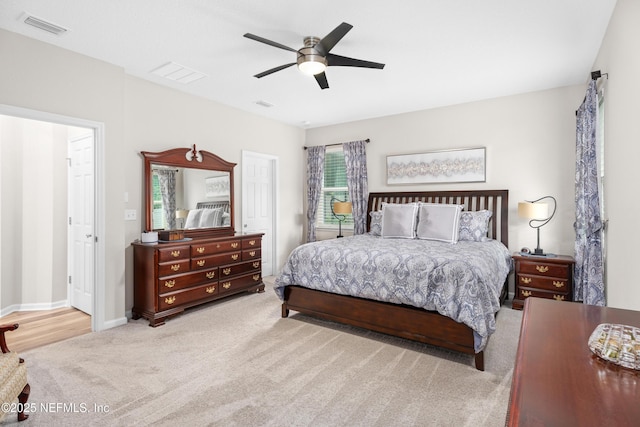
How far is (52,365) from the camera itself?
2682mm

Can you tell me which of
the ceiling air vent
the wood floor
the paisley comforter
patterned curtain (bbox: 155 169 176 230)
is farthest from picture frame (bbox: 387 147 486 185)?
the wood floor

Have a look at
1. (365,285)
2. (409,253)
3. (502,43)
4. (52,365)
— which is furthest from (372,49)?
(52,365)

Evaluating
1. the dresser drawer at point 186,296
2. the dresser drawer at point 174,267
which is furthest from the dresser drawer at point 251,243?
the dresser drawer at point 174,267

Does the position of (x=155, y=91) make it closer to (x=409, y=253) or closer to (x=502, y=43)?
(x=409, y=253)

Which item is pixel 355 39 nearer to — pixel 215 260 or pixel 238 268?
pixel 215 260

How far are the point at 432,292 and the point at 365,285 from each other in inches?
24.8

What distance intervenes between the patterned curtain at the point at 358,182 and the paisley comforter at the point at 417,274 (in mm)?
1687

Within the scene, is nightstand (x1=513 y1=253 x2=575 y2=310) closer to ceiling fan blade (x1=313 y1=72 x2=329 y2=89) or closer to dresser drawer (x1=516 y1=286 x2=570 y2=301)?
dresser drawer (x1=516 y1=286 x2=570 y2=301)

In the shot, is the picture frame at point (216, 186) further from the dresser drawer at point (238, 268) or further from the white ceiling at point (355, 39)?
the white ceiling at point (355, 39)

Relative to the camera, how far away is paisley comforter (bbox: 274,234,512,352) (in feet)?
8.72

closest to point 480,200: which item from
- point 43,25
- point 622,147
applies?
point 622,147

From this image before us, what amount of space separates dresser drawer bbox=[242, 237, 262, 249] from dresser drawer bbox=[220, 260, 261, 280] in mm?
224

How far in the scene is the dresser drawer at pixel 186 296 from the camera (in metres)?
3.65

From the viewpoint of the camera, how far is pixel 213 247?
13.8 feet
